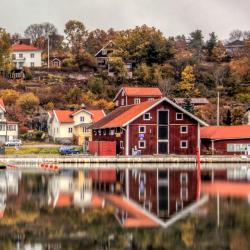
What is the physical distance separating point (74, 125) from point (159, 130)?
59.0 ft

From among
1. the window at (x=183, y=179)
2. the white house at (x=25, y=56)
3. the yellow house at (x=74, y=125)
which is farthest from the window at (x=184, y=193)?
the white house at (x=25, y=56)

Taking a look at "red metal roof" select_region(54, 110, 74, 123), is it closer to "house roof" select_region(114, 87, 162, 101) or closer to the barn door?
"house roof" select_region(114, 87, 162, 101)

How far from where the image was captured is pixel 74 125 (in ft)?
303

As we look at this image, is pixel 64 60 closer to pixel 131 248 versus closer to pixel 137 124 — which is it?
pixel 137 124

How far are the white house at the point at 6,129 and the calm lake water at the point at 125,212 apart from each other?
3656 centimetres

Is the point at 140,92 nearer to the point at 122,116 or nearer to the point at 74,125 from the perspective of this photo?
the point at 74,125

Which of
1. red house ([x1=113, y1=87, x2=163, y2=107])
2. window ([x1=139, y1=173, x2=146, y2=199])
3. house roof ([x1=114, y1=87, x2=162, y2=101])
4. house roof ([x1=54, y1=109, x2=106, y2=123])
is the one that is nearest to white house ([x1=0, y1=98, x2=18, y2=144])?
house roof ([x1=54, y1=109, x2=106, y2=123])

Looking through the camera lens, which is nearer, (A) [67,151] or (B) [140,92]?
(A) [67,151]

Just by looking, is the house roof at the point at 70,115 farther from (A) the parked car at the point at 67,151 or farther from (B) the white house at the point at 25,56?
(B) the white house at the point at 25,56

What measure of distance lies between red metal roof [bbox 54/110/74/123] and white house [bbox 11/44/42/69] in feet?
113

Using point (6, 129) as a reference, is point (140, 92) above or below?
above

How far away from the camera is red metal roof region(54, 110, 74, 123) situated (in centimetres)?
9172

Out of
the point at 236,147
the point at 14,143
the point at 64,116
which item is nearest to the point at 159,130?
the point at 236,147

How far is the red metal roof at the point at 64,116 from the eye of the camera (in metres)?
91.7
